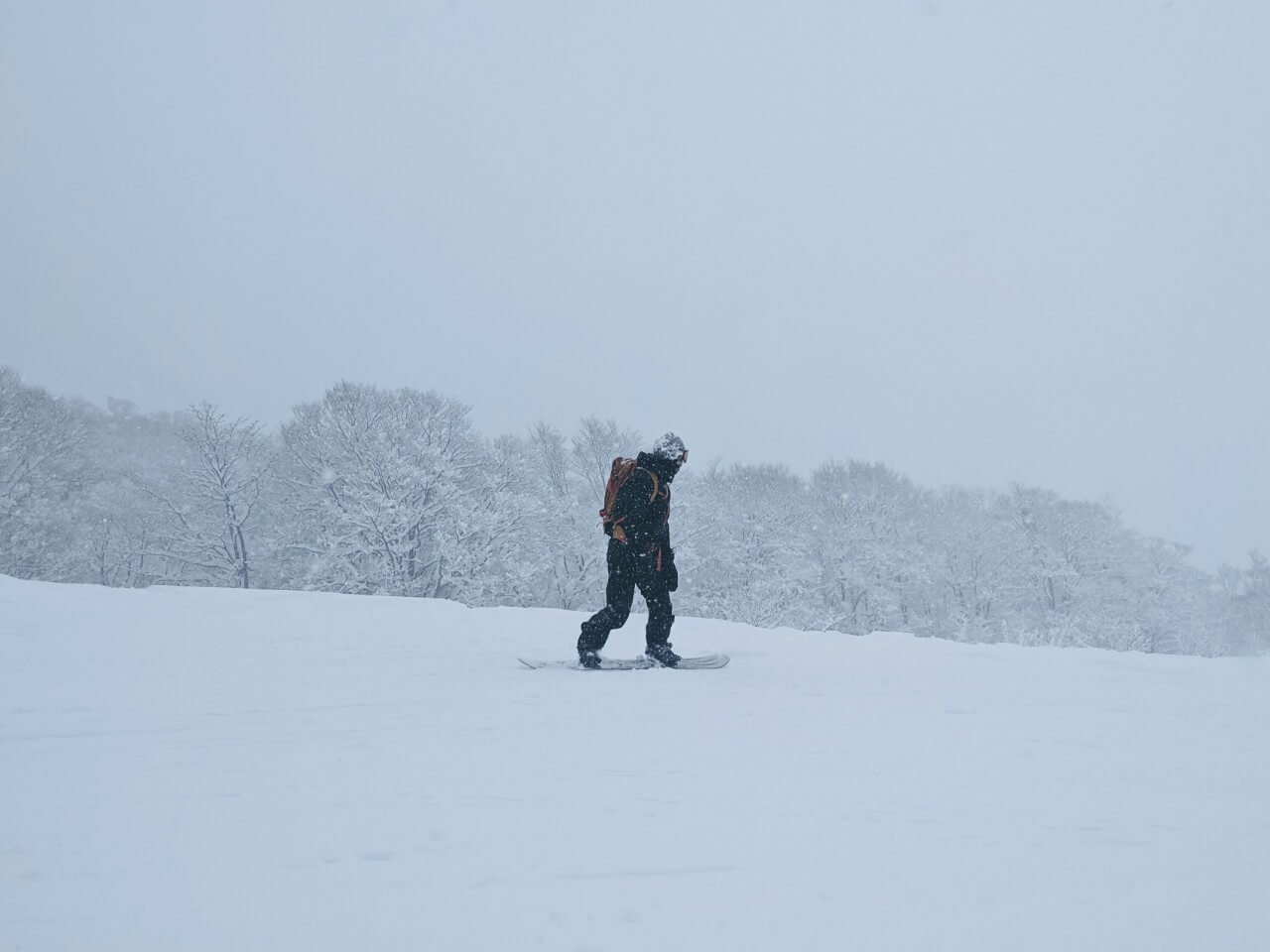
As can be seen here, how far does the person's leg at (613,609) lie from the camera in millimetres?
5973

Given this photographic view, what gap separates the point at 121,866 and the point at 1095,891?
9.93ft

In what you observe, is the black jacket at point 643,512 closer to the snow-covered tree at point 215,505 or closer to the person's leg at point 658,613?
the person's leg at point 658,613

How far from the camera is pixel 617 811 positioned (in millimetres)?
2688

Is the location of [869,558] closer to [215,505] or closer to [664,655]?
[215,505]

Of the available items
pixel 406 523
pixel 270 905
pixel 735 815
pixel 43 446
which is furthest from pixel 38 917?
pixel 43 446

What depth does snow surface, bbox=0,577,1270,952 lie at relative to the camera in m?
1.95

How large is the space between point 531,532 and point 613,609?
2238 cm

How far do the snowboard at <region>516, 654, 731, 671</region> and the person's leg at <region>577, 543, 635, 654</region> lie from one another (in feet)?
0.54

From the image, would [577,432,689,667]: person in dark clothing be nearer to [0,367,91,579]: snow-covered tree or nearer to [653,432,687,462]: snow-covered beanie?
[653,432,687,462]: snow-covered beanie

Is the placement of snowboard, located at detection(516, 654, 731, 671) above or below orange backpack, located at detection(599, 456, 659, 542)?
below

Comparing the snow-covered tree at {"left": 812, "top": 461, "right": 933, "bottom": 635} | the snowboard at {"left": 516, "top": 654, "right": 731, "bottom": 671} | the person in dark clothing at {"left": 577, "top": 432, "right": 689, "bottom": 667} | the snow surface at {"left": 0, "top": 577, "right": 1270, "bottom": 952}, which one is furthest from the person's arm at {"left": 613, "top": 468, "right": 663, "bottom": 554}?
the snow-covered tree at {"left": 812, "top": 461, "right": 933, "bottom": 635}

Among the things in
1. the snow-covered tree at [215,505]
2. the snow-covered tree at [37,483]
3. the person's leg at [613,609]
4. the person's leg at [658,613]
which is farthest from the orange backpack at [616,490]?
the snow-covered tree at [37,483]

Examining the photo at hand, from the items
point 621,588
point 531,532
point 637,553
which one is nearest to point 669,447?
point 637,553

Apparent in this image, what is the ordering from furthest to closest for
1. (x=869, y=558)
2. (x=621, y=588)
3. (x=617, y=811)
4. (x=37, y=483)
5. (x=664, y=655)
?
(x=869, y=558) → (x=37, y=483) → (x=664, y=655) → (x=621, y=588) → (x=617, y=811)
